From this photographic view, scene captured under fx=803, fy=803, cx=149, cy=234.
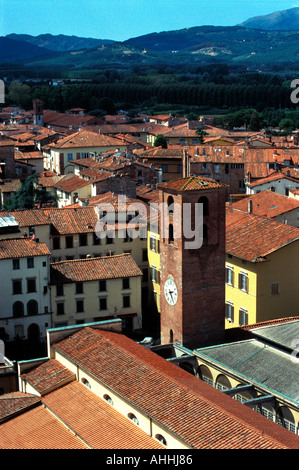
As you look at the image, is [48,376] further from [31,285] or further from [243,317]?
[31,285]

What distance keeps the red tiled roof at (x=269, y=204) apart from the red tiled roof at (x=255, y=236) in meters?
4.69

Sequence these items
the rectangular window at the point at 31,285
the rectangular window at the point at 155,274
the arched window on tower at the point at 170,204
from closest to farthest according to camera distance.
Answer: the arched window on tower at the point at 170,204 → the rectangular window at the point at 31,285 → the rectangular window at the point at 155,274

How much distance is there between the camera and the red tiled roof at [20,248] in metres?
33.5

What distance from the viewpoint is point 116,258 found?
117ft

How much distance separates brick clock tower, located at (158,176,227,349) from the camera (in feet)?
82.7

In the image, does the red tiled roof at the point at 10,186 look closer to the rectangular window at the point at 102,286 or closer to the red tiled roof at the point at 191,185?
the rectangular window at the point at 102,286

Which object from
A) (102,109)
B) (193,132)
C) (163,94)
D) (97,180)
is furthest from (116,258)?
(163,94)

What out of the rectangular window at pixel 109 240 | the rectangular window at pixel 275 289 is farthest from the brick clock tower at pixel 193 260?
the rectangular window at pixel 109 240

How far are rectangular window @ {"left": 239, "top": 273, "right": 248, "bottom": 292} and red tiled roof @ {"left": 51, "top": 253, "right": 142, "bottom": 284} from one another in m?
5.07

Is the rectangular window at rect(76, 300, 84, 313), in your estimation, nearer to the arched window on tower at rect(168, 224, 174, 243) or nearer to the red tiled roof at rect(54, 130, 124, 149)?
the arched window on tower at rect(168, 224, 174, 243)

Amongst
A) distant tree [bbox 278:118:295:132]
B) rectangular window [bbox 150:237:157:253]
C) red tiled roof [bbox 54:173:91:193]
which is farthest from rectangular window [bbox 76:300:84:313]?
distant tree [bbox 278:118:295:132]

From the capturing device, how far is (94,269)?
3497cm

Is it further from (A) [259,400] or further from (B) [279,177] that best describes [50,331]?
(B) [279,177]

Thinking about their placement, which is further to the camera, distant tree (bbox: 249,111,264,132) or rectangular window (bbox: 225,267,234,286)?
distant tree (bbox: 249,111,264,132)
